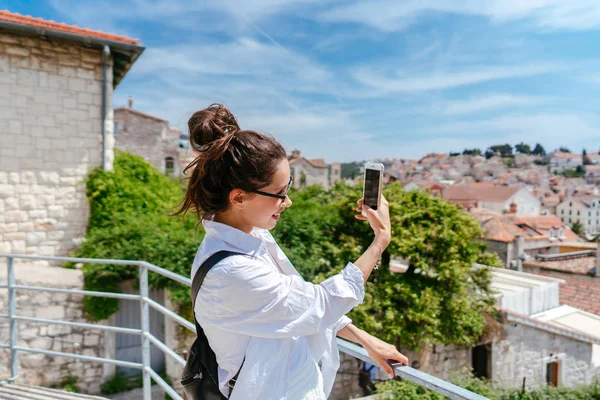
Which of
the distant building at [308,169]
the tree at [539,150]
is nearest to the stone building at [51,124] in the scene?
the distant building at [308,169]

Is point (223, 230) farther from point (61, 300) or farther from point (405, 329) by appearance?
point (405, 329)

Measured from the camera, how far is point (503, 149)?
496ft

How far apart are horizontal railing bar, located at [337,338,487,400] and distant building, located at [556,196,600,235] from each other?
254 ft

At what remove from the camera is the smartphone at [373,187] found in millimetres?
1296

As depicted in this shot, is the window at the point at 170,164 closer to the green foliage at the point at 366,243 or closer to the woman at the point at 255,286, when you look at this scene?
the green foliage at the point at 366,243

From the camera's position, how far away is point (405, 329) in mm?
8477

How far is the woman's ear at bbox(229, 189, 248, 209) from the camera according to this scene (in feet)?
3.89

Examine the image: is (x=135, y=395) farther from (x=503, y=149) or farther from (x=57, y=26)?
(x=503, y=149)

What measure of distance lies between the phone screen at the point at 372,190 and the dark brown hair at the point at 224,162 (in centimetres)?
27

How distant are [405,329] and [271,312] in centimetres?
798

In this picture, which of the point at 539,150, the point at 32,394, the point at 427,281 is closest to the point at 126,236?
the point at 32,394

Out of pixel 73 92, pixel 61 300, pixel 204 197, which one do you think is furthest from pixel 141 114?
pixel 204 197

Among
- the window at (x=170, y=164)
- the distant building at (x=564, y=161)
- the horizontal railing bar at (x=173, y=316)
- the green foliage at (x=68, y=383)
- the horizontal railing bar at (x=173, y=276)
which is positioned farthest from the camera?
the distant building at (x=564, y=161)

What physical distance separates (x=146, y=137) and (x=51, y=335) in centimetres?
1741
